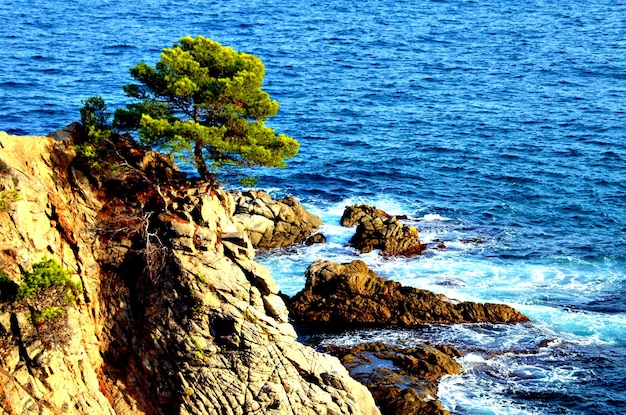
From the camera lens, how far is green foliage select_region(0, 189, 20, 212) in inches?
1282

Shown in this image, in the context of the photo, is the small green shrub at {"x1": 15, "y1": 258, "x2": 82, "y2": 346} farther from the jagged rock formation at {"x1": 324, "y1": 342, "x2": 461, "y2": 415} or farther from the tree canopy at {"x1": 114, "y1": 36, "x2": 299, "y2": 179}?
the jagged rock formation at {"x1": 324, "y1": 342, "x2": 461, "y2": 415}

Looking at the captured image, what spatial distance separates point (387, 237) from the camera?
66.0m

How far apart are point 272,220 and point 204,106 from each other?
96.0 feet

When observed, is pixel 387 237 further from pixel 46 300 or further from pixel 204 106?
pixel 46 300

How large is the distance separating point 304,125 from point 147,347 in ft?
206

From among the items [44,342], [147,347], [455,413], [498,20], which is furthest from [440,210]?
Answer: [498,20]

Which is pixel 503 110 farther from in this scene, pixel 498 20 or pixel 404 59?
pixel 498 20

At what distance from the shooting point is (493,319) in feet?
181

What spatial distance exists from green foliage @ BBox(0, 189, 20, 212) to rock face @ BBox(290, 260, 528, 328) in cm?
2644

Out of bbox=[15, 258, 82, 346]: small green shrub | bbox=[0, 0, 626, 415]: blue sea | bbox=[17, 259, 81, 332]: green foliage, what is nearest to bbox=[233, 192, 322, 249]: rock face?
bbox=[0, 0, 626, 415]: blue sea

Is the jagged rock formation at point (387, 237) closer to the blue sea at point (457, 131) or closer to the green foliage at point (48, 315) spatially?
the blue sea at point (457, 131)

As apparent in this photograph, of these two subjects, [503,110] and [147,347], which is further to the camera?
[503,110]

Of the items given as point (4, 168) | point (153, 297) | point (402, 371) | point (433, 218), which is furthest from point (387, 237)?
point (4, 168)

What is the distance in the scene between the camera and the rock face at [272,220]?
2603 inches
